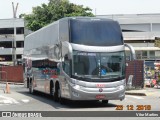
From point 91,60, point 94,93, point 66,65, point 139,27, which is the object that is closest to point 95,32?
point 91,60

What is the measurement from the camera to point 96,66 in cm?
1970

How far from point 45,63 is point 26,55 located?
7.46 metres

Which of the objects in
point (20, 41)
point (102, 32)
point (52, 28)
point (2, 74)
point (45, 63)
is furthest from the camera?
point (20, 41)

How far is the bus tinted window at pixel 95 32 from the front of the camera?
65.1ft

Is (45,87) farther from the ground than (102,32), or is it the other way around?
(102,32)

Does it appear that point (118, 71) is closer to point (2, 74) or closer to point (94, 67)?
point (94, 67)

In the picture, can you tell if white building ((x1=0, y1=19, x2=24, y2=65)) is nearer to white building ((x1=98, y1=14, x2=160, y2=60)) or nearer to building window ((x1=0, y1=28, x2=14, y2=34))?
building window ((x1=0, y1=28, x2=14, y2=34))

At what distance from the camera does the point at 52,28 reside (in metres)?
23.5

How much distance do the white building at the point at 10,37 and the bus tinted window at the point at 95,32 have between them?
7339cm

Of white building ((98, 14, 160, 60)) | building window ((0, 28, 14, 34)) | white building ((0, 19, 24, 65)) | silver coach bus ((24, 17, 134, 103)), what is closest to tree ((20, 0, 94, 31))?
white building ((98, 14, 160, 60))

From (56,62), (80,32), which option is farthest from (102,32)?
(56,62)

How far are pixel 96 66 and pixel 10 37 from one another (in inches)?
3008

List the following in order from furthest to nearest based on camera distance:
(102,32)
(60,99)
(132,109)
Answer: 1. (60,99)
2. (102,32)
3. (132,109)

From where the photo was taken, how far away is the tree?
2450 inches
